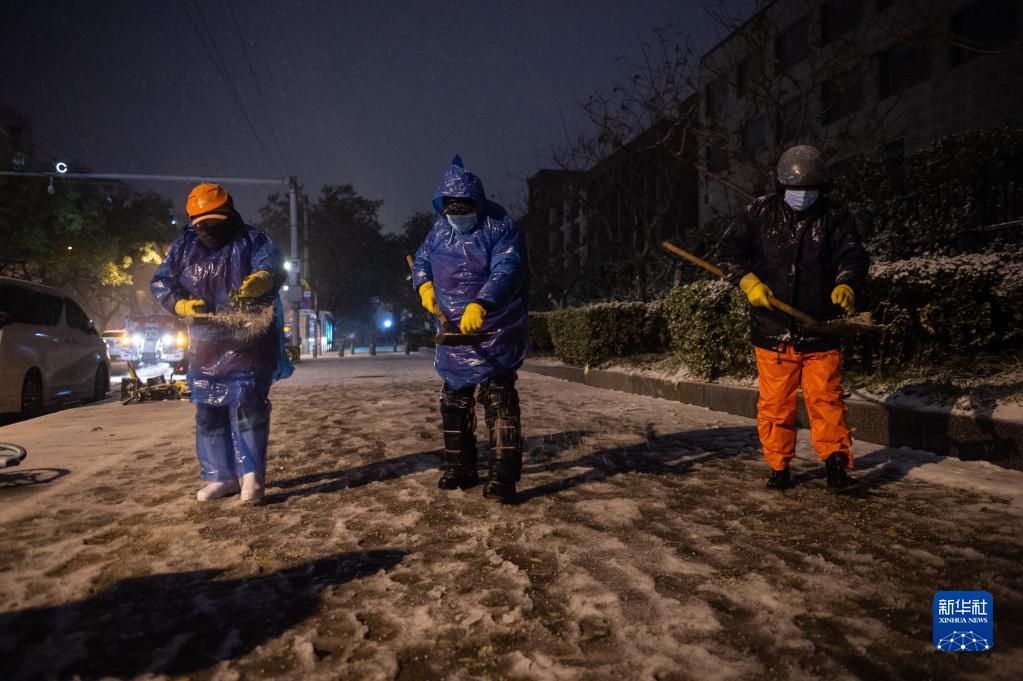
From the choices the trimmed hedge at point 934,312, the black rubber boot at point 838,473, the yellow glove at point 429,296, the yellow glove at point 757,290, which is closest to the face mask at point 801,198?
the yellow glove at point 757,290

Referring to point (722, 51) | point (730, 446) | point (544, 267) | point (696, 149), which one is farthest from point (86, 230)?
point (730, 446)

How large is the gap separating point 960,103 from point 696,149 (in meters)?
11.7

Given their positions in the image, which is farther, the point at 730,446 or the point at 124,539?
the point at 730,446

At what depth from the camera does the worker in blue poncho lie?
11.8 feet

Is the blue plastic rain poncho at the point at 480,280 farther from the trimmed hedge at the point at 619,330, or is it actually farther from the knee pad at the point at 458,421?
the trimmed hedge at the point at 619,330

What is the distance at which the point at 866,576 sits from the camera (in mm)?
2338

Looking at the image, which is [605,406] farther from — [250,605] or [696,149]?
[696,149]

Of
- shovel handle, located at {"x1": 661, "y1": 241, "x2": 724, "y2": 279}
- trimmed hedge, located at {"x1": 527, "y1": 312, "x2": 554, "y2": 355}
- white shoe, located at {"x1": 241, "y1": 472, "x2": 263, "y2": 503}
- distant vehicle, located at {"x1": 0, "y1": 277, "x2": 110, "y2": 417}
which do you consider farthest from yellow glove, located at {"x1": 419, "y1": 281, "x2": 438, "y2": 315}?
trimmed hedge, located at {"x1": 527, "y1": 312, "x2": 554, "y2": 355}

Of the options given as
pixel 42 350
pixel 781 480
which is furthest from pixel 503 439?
pixel 42 350

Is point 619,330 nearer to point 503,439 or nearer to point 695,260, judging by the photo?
point 695,260

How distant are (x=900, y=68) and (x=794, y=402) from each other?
2268cm

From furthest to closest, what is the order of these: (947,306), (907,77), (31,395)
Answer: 1. (907,77)
2. (31,395)
3. (947,306)

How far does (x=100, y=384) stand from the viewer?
10578mm

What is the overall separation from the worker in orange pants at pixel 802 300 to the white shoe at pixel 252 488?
9.51 ft
